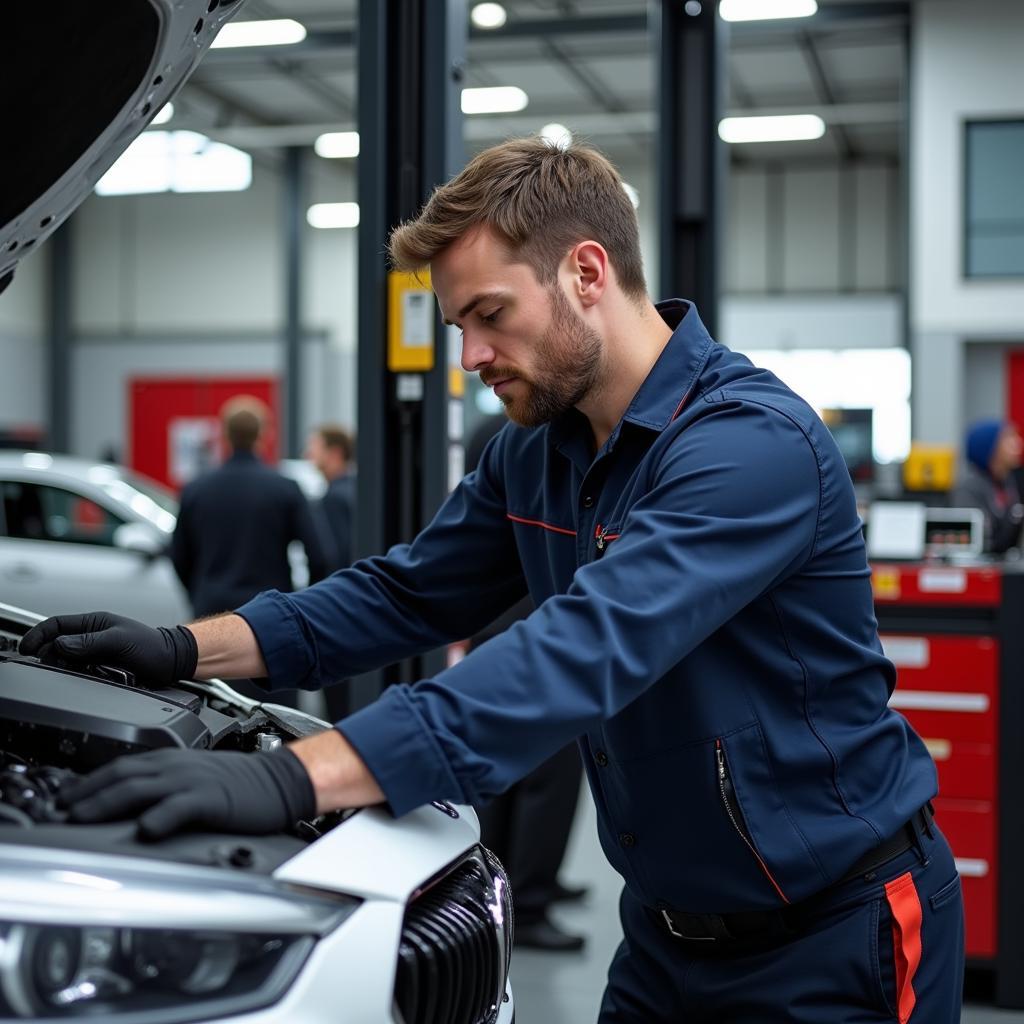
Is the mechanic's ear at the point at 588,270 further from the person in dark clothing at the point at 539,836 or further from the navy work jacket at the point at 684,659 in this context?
the person in dark clothing at the point at 539,836

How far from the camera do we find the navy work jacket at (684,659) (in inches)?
48.0

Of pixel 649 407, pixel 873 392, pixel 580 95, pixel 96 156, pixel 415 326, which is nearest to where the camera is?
pixel 649 407

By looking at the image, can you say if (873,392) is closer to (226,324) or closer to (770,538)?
(226,324)

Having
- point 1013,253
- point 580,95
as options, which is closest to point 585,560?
point 1013,253

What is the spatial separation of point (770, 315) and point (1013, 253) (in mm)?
4439

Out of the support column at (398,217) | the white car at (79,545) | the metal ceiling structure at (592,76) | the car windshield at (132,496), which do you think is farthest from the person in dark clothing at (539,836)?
the metal ceiling structure at (592,76)

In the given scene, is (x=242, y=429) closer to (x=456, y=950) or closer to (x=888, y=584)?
(x=888, y=584)

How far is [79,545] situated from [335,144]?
8.82m

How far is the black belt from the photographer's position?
4.94 feet

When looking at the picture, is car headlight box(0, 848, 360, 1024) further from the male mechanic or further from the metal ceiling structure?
the metal ceiling structure

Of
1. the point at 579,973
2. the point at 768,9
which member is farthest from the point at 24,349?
the point at 579,973

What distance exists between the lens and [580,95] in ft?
43.6

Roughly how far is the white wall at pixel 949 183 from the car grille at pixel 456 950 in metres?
9.76

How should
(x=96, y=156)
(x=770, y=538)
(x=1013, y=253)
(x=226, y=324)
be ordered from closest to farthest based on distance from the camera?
(x=770, y=538) < (x=96, y=156) < (x=1013, y=253) < (x=226, y=324)
